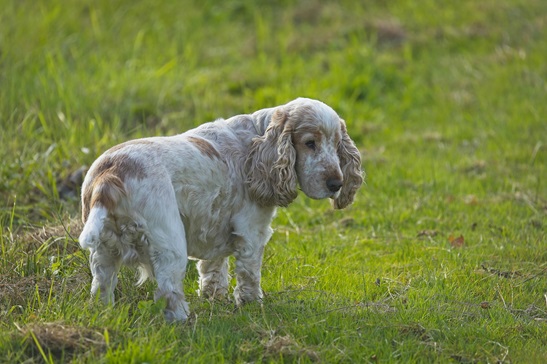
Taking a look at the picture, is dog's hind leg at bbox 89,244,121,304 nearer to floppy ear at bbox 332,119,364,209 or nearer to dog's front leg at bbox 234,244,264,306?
dog's front leg at bbox 234,244,264,306

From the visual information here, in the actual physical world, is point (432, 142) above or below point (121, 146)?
below

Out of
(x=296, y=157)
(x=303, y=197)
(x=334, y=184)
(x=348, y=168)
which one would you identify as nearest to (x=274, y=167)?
(x=296, y=157)

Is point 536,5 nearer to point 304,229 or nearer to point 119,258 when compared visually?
point 304,229

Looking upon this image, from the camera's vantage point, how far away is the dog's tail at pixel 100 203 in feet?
16.0

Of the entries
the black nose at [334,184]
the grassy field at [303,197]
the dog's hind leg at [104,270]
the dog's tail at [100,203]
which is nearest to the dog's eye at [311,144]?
the black nose at [334,184]

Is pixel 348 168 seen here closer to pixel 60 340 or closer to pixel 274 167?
pixel 274 167

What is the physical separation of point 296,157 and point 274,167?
22 cm

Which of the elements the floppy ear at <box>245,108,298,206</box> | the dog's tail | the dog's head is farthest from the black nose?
the dog's tail

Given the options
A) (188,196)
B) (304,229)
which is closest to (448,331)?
(188,196)

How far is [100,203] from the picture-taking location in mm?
5039

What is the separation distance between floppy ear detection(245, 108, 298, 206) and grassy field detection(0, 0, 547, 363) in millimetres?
725

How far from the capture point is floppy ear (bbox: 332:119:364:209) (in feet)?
19.9

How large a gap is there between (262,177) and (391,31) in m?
9.63

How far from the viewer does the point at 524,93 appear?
12.6m
